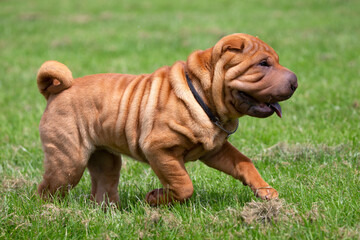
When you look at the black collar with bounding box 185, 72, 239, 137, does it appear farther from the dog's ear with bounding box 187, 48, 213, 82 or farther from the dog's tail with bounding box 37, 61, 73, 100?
the dog's tail with bounding box 37, 61, 73, 100

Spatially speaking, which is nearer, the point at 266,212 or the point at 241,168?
the point at 266,212

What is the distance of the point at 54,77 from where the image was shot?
4.18 metres

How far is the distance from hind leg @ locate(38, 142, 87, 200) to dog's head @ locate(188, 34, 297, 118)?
4.10ft

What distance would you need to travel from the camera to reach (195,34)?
480 inches

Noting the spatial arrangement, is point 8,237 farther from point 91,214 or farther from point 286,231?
point 286,231

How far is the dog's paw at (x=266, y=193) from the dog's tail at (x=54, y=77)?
1.86 m

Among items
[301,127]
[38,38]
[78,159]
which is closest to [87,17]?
[38,38]

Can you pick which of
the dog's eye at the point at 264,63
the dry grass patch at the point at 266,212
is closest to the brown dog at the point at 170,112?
the dog's eye at the point at 264,63

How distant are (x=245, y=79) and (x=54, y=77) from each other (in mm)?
1683

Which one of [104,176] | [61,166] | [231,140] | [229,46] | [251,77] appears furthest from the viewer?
[231,140]

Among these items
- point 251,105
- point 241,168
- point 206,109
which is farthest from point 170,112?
point 241,168

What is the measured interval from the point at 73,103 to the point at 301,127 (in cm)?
300

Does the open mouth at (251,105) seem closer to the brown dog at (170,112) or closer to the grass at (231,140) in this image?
the brown dog at (170,112)

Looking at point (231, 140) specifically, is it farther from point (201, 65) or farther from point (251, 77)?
point (251, 77)
